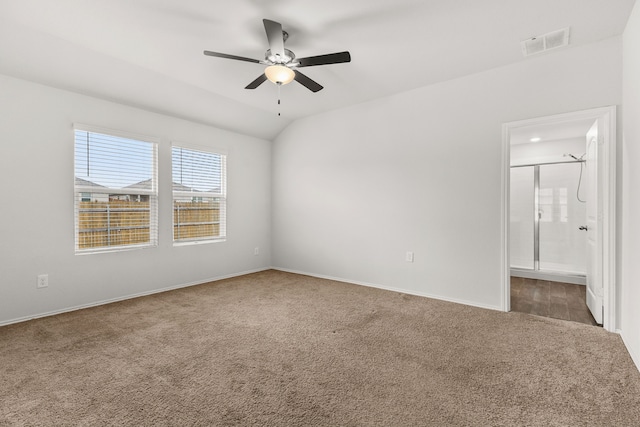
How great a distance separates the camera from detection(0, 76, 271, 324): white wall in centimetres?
302

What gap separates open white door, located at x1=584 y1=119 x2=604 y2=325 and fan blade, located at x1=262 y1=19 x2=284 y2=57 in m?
3.00

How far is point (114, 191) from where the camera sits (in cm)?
375

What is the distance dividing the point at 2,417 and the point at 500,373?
2965mm

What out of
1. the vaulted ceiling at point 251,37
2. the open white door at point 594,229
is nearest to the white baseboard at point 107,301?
the vaulted ceiling at point 251,37

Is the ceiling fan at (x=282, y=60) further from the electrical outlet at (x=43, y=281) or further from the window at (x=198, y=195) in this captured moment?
the electrical outlet at (x=43, y=281)

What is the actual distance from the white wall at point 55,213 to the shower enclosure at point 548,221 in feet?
18.4

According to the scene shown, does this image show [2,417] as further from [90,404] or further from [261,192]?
[261,192]

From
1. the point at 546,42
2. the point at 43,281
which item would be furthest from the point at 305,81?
the point at 43,281

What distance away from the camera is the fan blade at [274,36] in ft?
7.27

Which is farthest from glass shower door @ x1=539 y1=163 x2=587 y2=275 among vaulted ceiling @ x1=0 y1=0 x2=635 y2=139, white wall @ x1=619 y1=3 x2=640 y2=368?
vaulted ceiling @ x1=0 y1=0 x2=635 y2=139

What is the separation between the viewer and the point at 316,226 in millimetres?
5059

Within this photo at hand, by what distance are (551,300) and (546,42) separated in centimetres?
294

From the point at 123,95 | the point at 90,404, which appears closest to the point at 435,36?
the point at 123,95

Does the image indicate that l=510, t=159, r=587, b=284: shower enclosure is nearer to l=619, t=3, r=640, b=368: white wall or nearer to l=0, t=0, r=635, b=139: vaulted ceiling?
l=619, t=3, r=640, b=368: white wall
